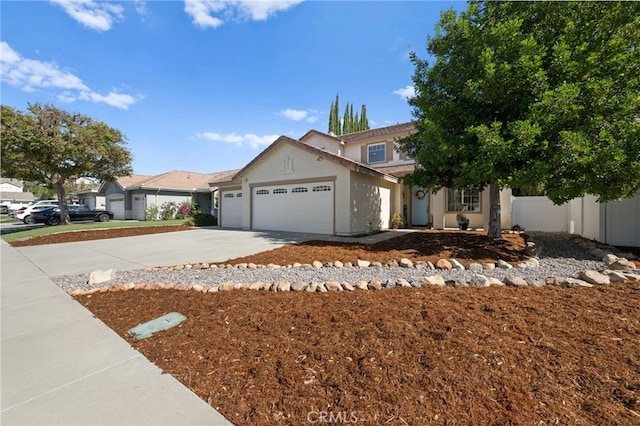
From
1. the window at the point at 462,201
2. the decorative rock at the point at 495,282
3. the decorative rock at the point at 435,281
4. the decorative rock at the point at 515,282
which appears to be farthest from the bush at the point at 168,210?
the decorative rock at the point at 515,282

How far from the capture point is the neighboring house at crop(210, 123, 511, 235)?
11.9 meters

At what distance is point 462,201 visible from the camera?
1351 centimetres

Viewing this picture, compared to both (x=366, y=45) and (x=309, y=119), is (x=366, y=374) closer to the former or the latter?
(x=366, y=45)

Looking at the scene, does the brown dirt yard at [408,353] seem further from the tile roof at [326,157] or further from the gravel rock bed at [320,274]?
the tile roof at [326,157]

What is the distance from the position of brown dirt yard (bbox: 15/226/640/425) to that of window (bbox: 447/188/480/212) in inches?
382

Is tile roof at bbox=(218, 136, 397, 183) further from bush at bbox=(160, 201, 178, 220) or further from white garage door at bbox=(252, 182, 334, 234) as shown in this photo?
bush at bbox=(160, 201, 178, 220)

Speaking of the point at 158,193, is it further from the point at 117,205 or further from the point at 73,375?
the point at 73,375

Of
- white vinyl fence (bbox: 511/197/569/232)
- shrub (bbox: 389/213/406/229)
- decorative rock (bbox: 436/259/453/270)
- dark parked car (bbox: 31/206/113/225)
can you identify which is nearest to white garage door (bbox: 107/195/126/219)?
dark parked car (bbox: 31/206/113/225)

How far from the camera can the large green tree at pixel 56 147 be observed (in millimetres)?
15250

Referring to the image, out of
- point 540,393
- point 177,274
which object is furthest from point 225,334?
point 177,274

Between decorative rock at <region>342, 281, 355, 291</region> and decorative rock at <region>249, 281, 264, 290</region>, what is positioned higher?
decorative rock at <region>342, 281, 355, 291</region>

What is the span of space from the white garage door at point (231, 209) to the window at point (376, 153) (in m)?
8.74

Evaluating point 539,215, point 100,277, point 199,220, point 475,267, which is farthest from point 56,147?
point 539,215

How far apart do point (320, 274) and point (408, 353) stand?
316 cm
